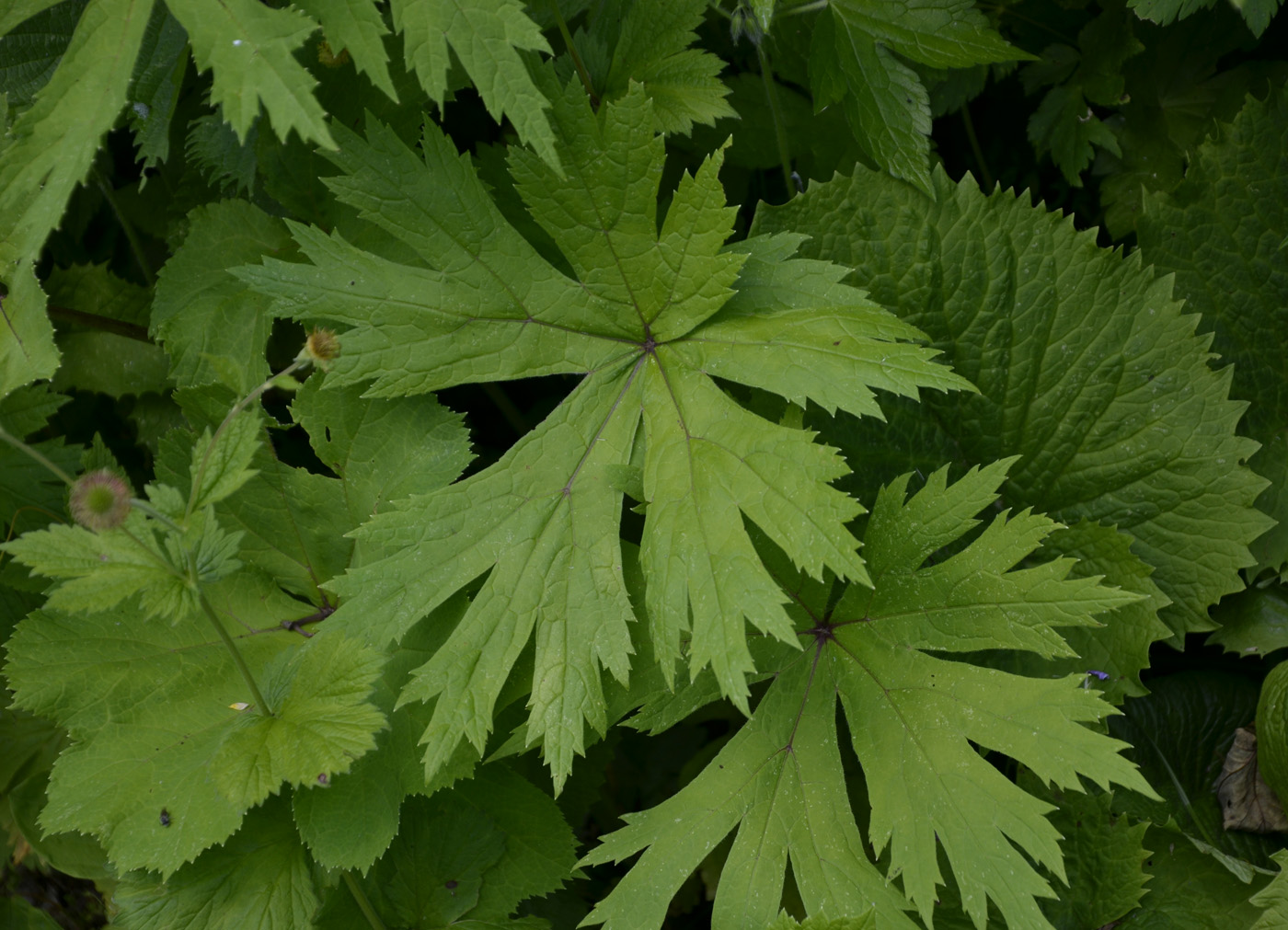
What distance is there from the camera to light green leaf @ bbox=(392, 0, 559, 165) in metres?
1.27

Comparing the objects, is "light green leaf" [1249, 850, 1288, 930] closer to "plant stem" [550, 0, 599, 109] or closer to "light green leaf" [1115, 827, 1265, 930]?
"light green leaf" [1115, 827, 1265, 930]

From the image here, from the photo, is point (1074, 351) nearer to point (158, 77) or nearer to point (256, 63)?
point (256, 63)

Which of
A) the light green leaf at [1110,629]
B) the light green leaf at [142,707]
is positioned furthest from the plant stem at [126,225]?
the light green leaf at [1110,629]

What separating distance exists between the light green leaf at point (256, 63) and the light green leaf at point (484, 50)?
0.15 metres

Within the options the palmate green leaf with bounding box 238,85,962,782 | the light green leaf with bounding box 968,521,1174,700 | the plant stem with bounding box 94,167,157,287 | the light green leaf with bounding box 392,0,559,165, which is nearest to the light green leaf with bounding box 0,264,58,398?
the palmate green leaf with bounding box 238,85,962,782

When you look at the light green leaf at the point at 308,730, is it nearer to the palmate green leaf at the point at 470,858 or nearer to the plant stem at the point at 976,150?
the palmate green leaf at the point at 470,858

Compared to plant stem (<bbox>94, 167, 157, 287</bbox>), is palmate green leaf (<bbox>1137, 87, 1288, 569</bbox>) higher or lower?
higher

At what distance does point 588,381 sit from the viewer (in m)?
1.53

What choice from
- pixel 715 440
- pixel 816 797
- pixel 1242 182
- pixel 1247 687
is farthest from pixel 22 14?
pixel 1247 687

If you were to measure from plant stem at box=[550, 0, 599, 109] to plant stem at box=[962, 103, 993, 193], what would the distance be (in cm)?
84

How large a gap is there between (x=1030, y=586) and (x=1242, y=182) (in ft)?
3.19

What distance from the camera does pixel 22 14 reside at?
1.38 m

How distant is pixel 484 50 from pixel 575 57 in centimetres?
45

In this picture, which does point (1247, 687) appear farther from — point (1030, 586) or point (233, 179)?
point (233, 179)
